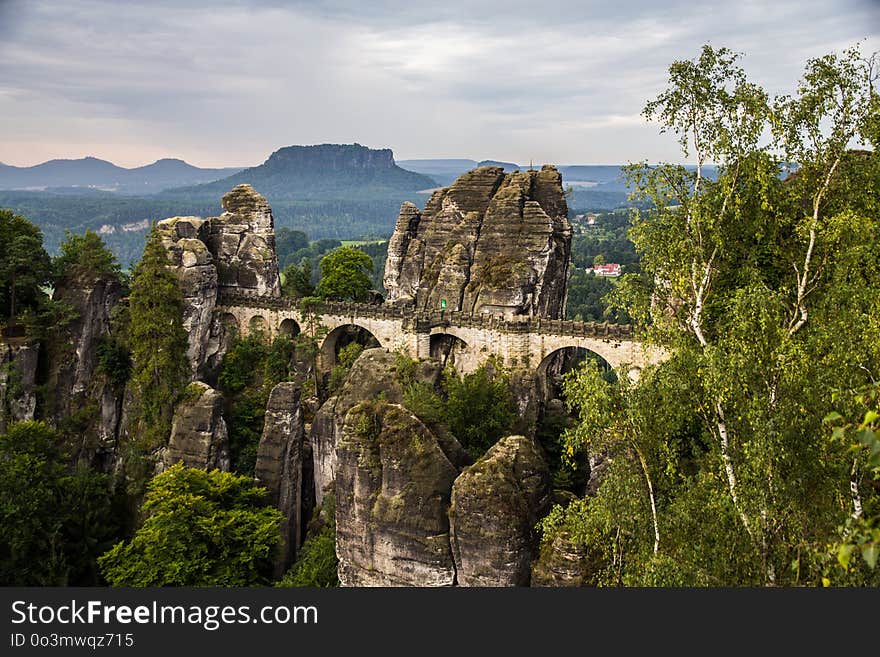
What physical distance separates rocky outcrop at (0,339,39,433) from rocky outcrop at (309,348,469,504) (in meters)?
17.3

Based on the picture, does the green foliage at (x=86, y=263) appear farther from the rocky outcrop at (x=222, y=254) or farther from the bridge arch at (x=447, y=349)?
the bridge arch at (x=447, y=349)

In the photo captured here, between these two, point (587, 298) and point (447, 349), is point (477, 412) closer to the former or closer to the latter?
point (447, 349)

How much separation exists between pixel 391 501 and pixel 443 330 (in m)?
24.3

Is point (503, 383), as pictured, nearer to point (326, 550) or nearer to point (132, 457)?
point (326, 550)

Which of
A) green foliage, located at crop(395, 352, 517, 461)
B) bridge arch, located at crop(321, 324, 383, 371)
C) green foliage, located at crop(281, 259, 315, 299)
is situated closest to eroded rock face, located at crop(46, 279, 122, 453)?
bridge arch, located at crop(321, 324, 383, 371)

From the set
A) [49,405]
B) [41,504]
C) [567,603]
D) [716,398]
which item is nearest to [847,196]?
[716,398]

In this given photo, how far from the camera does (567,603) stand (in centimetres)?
1143

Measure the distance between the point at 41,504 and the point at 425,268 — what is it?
29579mm

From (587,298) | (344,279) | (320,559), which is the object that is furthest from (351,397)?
(587,298)

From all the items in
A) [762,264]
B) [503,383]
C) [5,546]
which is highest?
[762,264]

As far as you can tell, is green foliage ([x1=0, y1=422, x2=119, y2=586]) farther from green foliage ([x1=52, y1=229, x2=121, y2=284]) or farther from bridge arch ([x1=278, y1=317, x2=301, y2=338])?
bridge arch ([x1=278, y1=317, x2=301, y2=338])

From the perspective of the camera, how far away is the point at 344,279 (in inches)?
2208

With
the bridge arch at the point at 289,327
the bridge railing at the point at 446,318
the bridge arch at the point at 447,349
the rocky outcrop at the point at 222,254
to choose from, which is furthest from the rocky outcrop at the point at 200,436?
the bridge arch at the point at 447,349

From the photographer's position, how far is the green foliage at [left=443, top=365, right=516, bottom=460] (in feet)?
119
